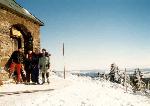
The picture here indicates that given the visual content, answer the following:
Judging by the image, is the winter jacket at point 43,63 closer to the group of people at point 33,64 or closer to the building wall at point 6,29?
the group of people at point 33,64

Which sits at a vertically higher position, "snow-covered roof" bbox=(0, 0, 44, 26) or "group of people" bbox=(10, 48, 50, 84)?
"snow-covered roof" bbox=(0, 0, 44, 26)

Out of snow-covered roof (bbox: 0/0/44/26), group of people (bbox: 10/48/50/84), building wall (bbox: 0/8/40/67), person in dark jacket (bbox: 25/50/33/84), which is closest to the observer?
building wall (bbox: 0/8/40/67)

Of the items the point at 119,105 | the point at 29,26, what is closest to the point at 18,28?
the point at 29,26

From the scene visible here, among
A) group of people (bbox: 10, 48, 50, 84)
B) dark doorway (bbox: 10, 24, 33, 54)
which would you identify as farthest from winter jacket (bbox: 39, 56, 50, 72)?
dark doorway (bbox: 10, 24, 33, 54)

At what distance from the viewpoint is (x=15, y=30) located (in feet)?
51.0

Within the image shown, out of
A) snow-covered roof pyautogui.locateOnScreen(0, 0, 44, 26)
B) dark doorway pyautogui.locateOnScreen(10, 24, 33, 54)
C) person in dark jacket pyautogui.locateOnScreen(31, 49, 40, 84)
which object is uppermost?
snow-covered roof pyautogui.locateOnScreen(0, 0, 44, 26)

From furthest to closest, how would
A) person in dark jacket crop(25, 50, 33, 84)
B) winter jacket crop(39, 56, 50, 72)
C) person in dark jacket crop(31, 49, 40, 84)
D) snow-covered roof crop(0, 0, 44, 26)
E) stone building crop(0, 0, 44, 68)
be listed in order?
snow-covered roof crop(0, 0, 44, 26) → person in dark jacket crop(25, 50, 33, 84) → person in dark jacket crop(31, 49, 40, 84) → winter jacket crop(39, 56, 50, 72) → stone building crop(0, 0, 44, 68)

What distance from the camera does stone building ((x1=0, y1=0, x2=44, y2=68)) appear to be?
13977mm

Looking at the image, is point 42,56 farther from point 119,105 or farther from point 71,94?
point 119,105

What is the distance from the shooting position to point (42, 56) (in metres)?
14.6

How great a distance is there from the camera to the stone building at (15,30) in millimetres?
13977

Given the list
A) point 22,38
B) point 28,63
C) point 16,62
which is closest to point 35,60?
point 28,63

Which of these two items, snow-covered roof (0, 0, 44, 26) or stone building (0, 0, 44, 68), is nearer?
stone building (0, 0, 44, 68)

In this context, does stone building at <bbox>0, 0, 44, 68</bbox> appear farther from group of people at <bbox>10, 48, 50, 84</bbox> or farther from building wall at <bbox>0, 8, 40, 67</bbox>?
group of people at <bbox>10, 48, 50, 84</bbox>
